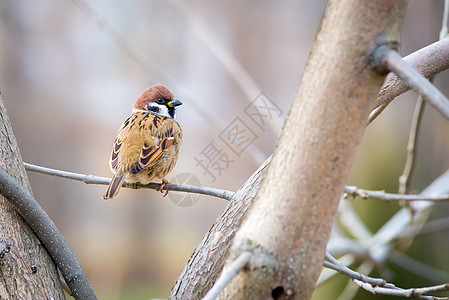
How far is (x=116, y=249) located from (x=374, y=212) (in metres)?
4.67

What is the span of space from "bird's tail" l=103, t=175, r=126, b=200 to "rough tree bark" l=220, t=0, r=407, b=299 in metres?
1.45

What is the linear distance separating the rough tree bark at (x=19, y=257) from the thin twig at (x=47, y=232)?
0.02 metres

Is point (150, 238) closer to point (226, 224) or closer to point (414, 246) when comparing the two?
point (414, 246)

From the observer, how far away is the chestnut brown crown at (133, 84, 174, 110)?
3068 mm

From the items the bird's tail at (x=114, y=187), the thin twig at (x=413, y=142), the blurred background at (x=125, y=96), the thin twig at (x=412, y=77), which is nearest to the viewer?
the thin twig at (x=412, y=77)

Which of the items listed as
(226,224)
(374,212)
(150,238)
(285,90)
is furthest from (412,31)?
(150,238)

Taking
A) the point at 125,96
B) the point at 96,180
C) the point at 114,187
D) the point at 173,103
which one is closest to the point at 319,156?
the point at 96,180

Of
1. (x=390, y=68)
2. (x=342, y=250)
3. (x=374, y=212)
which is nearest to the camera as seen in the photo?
(x=390, y=68)

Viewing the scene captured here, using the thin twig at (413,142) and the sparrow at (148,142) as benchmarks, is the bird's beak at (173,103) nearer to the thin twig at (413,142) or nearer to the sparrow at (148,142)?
the sparrow at (148,142)

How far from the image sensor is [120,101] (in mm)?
8383

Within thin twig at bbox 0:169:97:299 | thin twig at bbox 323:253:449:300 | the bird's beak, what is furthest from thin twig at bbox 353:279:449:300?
the bird's beak

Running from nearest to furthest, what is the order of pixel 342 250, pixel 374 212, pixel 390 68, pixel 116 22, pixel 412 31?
pixel 390 68
pixel 342 250
pixel 374 212
pixel 412 31
pixel 116 22

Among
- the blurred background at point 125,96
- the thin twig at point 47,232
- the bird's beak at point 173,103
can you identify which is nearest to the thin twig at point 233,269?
the thin twig at point 47,232

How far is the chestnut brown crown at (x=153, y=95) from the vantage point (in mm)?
3068
